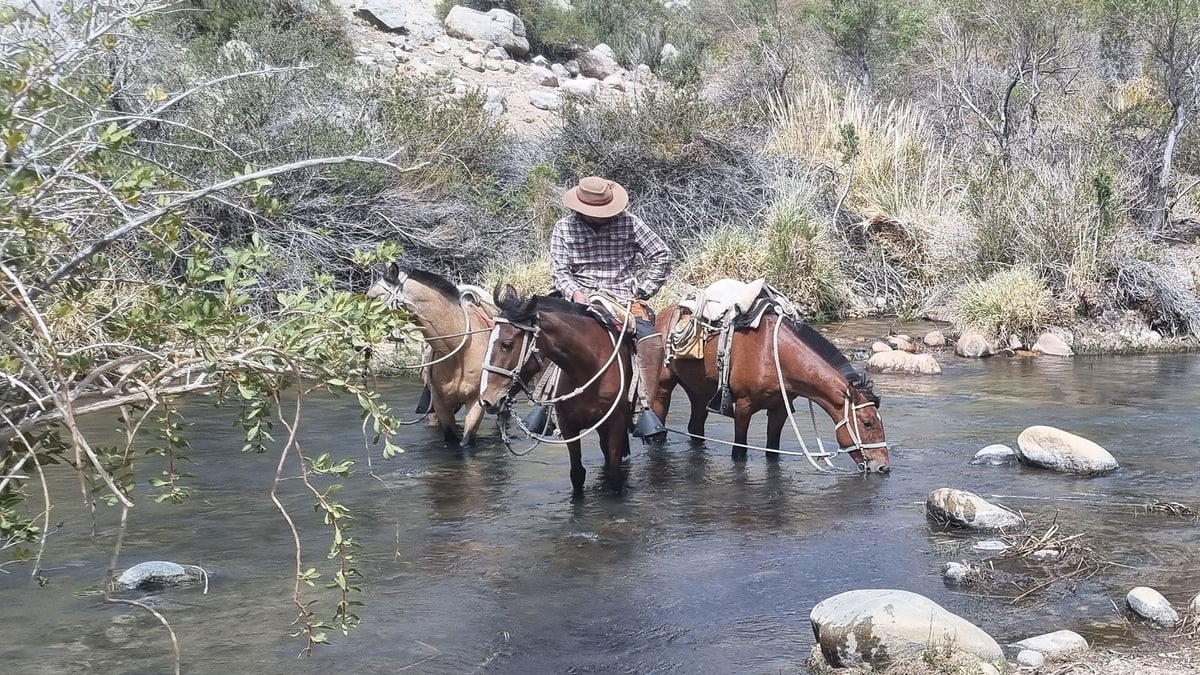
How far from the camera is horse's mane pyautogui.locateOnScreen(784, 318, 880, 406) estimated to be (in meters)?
8.31

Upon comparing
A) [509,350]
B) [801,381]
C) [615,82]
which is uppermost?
[615,82]

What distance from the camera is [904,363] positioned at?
1365cm

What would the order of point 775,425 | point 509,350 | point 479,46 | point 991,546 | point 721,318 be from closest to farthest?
point 991,546 → point 509,350 → point 721,318 → point 775,425 → point 479,46

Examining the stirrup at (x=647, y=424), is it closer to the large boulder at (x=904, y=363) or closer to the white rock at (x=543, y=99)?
the large boulder at (x=904, y=363)

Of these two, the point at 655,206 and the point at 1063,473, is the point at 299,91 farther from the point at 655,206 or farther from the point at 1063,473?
the point at 1063,473

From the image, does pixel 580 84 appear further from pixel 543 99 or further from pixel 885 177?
pixel 885 177

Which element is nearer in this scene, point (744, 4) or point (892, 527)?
point (892, 527)

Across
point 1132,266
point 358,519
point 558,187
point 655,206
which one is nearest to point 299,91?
point 558,187

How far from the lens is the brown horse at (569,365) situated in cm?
717

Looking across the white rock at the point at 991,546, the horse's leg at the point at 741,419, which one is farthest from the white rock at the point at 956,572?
the horse's leg at the point at 741,419

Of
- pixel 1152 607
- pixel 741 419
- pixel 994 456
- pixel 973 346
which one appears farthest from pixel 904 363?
pixel 1152 607

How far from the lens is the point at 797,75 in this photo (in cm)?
2394

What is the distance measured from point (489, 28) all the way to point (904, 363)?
977 inches

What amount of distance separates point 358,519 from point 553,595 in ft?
7.02
